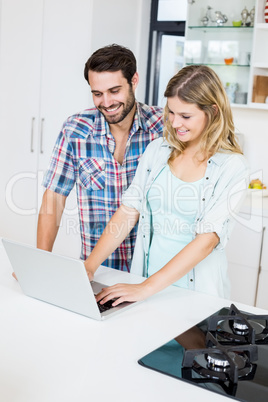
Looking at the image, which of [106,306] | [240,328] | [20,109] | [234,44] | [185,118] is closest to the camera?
[240,328]

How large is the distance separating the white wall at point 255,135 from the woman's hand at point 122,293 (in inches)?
94.3

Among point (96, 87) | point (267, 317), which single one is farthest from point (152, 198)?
point (267, 317)

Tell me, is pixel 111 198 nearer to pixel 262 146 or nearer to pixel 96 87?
pixel 96 87

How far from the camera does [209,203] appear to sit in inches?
67.7

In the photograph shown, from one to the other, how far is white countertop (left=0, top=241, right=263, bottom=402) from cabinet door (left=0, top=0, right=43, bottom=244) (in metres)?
2.46

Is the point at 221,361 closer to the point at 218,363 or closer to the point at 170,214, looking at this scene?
the point at 218,363

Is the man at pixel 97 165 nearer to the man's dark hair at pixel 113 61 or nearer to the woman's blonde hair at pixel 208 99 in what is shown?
the man's dark hair at pixel 113 61

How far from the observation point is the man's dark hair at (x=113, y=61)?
1955 mm

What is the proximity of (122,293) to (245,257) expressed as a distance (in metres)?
1.79

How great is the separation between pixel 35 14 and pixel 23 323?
2.98 m

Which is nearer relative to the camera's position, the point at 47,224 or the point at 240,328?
the point at 240,328

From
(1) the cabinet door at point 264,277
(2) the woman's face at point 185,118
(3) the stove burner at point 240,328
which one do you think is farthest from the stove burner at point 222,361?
(1) the cabinet door at point 264,277

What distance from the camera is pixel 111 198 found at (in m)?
2.14

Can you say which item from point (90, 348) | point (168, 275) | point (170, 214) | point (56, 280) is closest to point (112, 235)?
point (170, 214)
